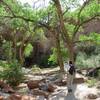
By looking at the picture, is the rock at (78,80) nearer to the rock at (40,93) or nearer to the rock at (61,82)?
the rock at (61,82)

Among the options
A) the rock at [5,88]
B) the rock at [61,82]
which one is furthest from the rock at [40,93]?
the rock at [61,82]

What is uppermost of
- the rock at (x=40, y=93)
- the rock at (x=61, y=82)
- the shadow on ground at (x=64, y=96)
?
the rock at (x=61, y=82)

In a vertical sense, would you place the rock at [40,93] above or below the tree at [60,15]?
below

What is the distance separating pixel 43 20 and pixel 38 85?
4.91m

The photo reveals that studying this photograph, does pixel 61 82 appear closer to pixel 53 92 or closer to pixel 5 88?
pixel 53 92

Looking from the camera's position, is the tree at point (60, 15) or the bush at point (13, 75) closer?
the bush at point (13, 75)

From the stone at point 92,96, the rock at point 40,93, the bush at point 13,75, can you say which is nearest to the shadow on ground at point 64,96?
the rock at point 40,93

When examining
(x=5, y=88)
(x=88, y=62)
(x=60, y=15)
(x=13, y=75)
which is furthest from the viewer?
(x=88, y=62)

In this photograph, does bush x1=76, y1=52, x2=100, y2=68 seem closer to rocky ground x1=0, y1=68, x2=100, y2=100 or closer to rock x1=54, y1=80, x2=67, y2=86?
rock x1=54, y1=80, x2=67, y2=86

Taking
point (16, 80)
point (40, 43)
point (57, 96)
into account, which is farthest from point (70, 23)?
point (40, 43)

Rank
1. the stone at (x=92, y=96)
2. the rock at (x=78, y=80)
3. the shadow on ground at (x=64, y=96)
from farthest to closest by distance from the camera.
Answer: the rock at (x=78, y=80) < the shadow on ground at (x=64, y=96) < the stone at (x=92, y=96)

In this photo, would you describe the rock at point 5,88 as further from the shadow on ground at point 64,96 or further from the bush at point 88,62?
the bush at point 88,62

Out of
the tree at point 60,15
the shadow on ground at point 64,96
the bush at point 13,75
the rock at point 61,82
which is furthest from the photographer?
the tree at point 60,15

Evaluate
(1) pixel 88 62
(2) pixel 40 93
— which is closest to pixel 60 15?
(2) pixel 40 93
